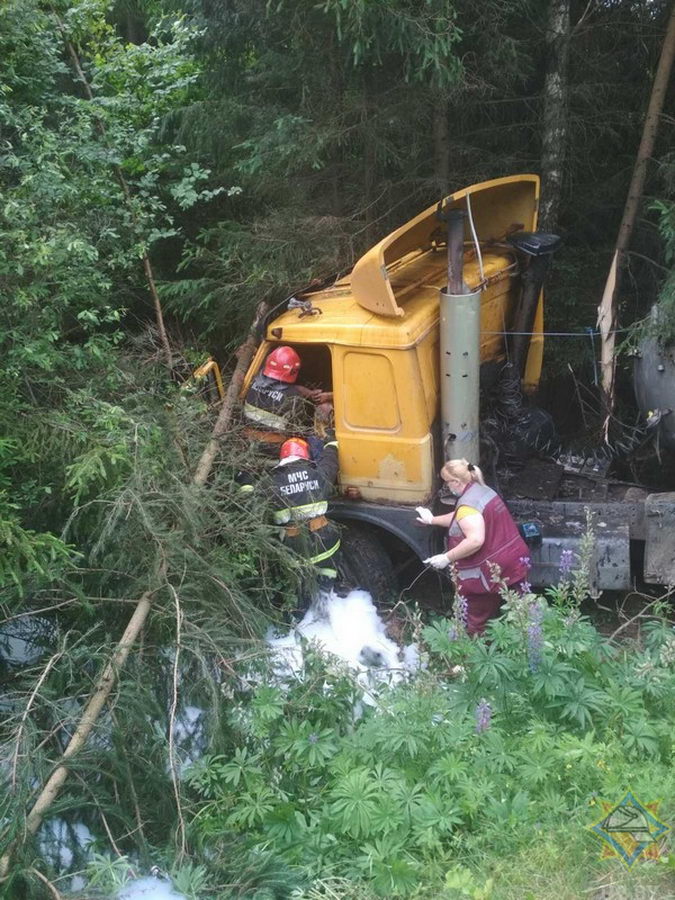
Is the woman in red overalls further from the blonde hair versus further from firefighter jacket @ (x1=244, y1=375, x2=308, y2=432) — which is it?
firefighter jacket @ (x1=244, y1=375, x2=308, y2=432)

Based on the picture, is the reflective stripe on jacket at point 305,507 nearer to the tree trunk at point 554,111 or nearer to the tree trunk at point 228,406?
the tree trunk at point 228,406

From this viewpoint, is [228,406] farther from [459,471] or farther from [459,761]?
[459,761]

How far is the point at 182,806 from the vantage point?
3.27 meters

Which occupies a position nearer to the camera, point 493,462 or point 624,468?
point 493,462

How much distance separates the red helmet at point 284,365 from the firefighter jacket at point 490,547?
144cm

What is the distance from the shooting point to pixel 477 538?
4.55 metres

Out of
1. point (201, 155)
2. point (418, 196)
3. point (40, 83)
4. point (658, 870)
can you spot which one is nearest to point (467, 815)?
point (658, 870)

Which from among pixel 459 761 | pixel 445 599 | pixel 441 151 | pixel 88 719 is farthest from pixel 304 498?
pixel 441 151

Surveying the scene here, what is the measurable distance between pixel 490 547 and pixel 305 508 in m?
1.11

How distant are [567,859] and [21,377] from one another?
3.53m

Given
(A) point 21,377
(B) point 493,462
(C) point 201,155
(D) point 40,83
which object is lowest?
Answer: (B) point 493,462

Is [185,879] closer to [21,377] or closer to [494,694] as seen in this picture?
[494,694]

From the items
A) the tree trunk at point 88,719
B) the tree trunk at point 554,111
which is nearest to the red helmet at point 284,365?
the tree trunk at point 88,719

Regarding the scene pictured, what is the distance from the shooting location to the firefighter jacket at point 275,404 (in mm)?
5383
